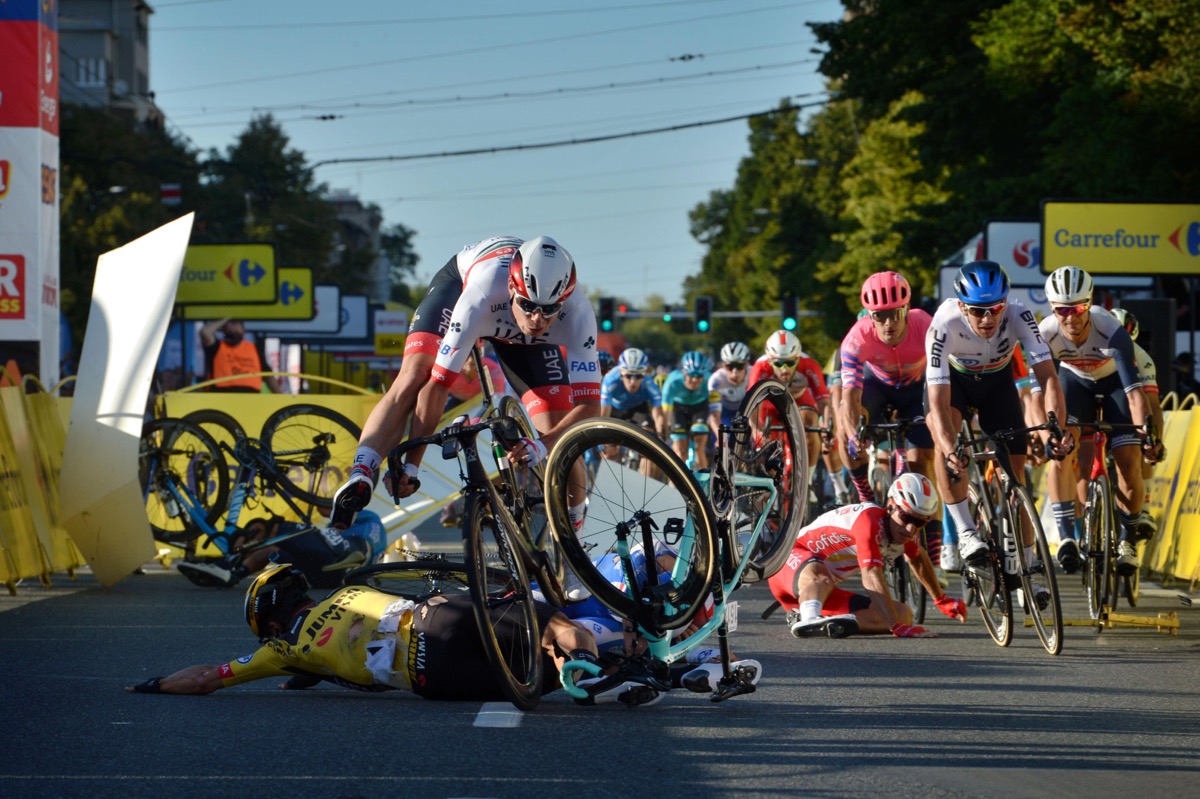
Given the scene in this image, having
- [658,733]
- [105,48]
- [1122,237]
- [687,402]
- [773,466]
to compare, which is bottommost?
[658,733]

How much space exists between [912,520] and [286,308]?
30.7 metres

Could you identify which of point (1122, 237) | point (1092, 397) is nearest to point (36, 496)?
point (1092, 397)

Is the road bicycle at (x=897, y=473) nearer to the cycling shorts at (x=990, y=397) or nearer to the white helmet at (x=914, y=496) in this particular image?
the cycling shorts at (x=990, y=397)

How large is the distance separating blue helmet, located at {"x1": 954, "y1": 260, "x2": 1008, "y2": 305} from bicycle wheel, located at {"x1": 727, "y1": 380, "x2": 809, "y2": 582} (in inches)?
92.3

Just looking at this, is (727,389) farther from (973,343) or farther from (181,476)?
(973,343)

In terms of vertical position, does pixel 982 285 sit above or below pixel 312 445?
above

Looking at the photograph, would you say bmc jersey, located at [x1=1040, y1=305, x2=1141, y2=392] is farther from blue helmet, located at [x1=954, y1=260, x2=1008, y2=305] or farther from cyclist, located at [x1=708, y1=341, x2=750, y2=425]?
cyclist, located at [x1=708, y1=341, x2=750, y2=425]

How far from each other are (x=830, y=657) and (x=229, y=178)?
7837cm

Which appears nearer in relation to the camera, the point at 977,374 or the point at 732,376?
the point at 977,374

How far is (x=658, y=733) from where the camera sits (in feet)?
23.1

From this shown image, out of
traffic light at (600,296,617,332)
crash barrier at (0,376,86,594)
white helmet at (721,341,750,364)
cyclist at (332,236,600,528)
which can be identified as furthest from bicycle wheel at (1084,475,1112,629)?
traffic light at (600,296,617,332)

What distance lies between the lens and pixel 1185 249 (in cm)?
2233

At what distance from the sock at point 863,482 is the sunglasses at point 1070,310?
1.72 meters

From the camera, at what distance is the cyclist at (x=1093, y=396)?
38.4ft
